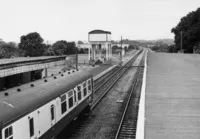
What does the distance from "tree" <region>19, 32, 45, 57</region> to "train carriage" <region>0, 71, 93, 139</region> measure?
47.6 meters

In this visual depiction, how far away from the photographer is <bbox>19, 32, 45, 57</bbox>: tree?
60344 mm

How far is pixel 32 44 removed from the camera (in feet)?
199

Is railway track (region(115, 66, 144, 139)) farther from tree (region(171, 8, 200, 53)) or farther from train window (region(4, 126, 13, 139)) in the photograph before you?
tree (region(171, 8, 200, 53))

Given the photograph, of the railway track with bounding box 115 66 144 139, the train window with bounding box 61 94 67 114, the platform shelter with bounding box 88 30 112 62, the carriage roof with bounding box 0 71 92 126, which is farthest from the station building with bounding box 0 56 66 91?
the platform shelter with bounding box 88 30 112 62

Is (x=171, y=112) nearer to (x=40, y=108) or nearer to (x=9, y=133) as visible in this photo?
(x=40, y=108)

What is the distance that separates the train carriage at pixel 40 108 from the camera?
7.82 m

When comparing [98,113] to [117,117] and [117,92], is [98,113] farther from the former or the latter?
[117,92]

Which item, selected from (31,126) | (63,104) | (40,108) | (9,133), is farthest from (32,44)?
(9,133)

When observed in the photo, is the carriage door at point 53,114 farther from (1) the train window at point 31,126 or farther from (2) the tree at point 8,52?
(2) the tree at point 8,52

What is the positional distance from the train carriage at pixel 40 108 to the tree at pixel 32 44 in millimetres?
47579

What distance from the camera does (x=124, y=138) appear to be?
12.9 metres

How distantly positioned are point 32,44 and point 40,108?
5305 cm

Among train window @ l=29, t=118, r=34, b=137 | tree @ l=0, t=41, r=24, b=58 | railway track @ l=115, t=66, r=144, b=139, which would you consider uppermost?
tree @ l=0, t=41, r=24, b=58

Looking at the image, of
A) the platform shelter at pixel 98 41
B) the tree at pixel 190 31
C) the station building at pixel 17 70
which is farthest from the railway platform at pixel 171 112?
the tree at pixel 190 31
